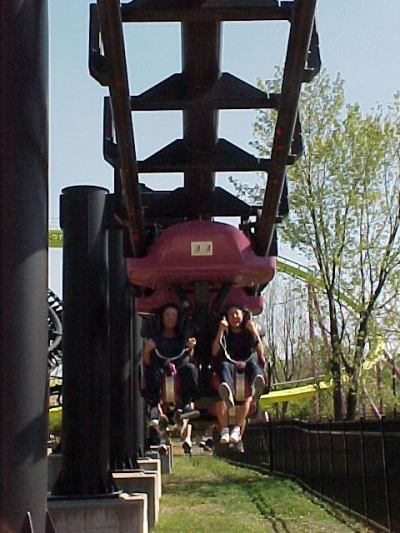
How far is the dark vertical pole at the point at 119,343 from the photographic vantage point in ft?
40.2

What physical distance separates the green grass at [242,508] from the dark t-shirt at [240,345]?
4.32 meters

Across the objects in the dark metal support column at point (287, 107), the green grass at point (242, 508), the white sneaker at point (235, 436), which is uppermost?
the dark metal support column at point (287, 107)

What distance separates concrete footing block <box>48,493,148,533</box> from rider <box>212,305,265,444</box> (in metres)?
2.61

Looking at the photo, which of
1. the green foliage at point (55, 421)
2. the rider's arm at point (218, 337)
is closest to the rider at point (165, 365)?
the rider's arm at point (218, 337)

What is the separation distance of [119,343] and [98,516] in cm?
314

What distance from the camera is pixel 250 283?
859 cm

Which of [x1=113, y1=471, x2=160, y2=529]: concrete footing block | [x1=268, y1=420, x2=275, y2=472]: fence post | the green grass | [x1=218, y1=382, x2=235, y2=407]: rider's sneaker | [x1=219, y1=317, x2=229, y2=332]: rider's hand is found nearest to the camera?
[x1=218, y1=382, x2=235, y2=407]: rider's sneaker

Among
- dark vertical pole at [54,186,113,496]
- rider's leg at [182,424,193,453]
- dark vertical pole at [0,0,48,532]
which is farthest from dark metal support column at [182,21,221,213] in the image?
rider's leg at [182,424,193,453]

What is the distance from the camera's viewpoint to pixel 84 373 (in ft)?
32.7

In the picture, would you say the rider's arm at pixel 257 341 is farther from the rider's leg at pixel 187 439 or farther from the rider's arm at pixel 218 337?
the rider's leg at pixel 187 439

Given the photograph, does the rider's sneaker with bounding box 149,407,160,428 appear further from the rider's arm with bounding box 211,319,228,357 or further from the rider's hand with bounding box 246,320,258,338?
the rider's hand with bounding box 246,320,258,338

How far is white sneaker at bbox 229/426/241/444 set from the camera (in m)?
7.45

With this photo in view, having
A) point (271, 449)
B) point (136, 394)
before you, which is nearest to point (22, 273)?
point (136, 394)

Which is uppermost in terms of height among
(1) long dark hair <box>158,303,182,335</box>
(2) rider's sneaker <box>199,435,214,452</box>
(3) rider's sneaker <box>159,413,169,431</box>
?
(1) long dark hair <box>158,303,182,335</box>
